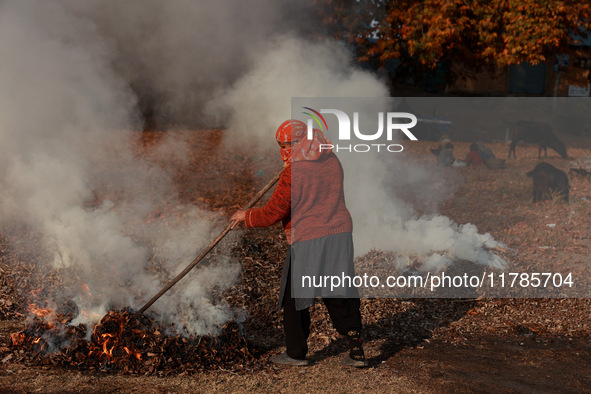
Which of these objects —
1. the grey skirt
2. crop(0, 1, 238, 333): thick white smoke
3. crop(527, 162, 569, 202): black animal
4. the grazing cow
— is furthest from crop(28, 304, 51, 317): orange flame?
the grazing cow

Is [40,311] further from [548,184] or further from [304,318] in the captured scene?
[548,184]

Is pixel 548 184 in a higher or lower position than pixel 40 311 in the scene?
higher

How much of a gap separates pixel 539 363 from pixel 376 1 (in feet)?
28.1

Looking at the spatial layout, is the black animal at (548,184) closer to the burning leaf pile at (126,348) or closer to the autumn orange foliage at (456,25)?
the autumn orange foliage at (456,25)

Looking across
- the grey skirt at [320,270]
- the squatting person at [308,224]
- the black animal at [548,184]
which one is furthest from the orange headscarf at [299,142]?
the black animal at [548,184]

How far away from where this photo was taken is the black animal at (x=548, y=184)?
901cm

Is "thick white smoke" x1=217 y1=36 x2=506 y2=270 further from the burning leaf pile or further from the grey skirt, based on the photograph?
the burning leaf pile

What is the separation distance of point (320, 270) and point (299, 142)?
0.90 m

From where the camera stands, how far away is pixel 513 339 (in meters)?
4.78

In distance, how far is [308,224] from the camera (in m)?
4.02

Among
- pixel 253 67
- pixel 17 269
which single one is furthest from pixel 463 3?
pixel 17 269

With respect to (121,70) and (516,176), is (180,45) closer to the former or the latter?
(121,70)

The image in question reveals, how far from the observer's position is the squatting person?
3926 millimetres

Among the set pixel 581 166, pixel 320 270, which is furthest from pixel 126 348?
pixel 581 166
